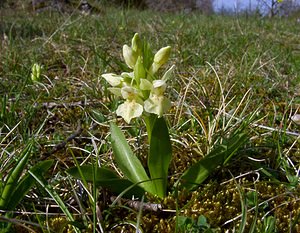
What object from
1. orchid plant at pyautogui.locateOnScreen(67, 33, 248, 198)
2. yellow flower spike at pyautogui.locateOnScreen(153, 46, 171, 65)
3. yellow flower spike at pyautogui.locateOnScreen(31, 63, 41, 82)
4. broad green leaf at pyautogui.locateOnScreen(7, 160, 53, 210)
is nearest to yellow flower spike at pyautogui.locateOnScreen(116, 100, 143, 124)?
orchid plant at pyautogui.locateOnScreen(67, 33, 248, 198)

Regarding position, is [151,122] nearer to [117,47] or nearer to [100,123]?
[100,123]

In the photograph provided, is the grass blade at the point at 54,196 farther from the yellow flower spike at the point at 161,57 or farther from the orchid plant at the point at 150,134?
the yellow flower spike at the point at 161,57

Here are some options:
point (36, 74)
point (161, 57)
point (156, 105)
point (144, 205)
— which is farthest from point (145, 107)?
point (36, 74)

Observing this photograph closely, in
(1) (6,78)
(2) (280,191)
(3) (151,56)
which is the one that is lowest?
(2) (280,191)

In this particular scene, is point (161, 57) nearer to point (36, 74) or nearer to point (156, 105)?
point (156, 105)

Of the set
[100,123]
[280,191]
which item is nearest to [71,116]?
[100,123]

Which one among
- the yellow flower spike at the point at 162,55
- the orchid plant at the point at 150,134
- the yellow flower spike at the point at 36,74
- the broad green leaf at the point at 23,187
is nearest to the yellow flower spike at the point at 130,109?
the orchid plant at the point at 150,134

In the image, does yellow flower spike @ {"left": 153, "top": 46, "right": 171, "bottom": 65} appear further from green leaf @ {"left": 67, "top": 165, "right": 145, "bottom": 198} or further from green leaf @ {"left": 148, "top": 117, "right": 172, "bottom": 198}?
green leaf @ {"left": 67, "top": 165, "right": 145, "bottom": 198}
